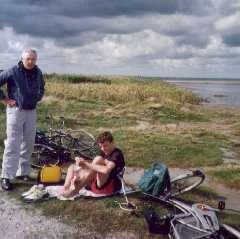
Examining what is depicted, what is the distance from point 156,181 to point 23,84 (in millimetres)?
2712

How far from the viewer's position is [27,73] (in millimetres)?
8125

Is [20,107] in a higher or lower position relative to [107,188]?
higher

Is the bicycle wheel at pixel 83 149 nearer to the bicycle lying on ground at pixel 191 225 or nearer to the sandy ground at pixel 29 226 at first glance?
the sandy ground at pixel 29 226

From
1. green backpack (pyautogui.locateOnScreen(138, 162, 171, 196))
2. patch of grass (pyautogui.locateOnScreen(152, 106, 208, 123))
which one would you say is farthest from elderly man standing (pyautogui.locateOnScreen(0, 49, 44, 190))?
patch of grass (pyautogui.locateOnScreen(152, 106, 208, 123))

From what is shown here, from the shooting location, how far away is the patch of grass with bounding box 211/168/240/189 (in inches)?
389

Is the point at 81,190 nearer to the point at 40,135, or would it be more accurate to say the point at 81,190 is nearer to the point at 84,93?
the point at 40,135

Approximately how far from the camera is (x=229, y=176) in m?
10.4

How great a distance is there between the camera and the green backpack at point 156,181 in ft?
24.9

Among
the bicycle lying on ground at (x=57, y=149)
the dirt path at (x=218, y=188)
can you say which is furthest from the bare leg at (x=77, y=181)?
the bicycle lying on ground at (x=57, y=149)

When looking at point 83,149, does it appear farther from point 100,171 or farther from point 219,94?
point 219,94

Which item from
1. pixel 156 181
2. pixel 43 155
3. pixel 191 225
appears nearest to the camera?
pixel 191 225

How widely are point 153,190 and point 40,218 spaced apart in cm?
179

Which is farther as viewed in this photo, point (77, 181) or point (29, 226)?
point (77, 181)

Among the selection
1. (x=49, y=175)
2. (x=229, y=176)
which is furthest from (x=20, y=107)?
(x=229, y=176)
